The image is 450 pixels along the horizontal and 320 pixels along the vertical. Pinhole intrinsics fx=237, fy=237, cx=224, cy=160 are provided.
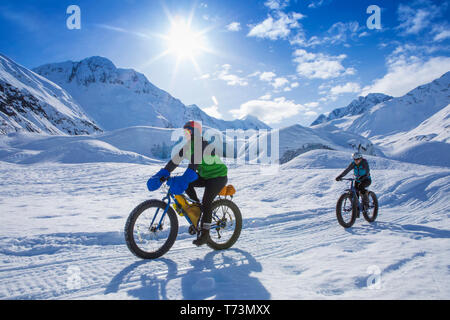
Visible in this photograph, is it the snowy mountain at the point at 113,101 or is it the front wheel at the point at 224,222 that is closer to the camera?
the front wheel at the point at 224,222

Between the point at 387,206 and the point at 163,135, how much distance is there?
47.6 m

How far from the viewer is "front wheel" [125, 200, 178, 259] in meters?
3.67

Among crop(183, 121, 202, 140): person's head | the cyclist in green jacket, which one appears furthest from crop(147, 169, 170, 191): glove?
crop(183, 121, 202, 140): person's head

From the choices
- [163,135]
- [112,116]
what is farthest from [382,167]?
[112,116]

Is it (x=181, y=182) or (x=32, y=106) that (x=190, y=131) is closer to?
(x=181, y=182)

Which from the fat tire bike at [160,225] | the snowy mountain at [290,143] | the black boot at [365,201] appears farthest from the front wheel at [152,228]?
the snowy mountain at [290,143]

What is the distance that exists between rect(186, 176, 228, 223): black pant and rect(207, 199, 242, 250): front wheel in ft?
0.46

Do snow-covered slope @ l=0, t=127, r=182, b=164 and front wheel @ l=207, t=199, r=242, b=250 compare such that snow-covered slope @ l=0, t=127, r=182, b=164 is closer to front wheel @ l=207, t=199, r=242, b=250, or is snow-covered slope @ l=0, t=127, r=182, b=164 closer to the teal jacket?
front wheel @ l=207, t=199, r=242, b=250

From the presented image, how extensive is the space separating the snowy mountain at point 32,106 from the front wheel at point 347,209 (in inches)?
2993

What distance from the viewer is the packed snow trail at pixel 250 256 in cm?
278

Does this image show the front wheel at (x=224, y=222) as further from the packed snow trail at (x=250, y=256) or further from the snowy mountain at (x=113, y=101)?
the snowy mountain at (x=113, y=101)

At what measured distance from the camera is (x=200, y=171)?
422 centimetres

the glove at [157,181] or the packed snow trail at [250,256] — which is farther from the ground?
the glove at [157,181]
